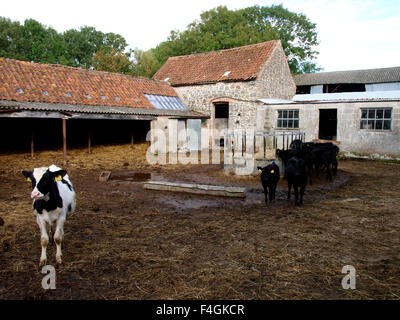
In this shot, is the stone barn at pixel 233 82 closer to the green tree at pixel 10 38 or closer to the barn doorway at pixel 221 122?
the barn doorway at pixel 221 122

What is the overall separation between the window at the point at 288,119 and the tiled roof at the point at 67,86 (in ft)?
27.1

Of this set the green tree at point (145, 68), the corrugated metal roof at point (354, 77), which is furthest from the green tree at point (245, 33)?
the corrugated metal roof at point (354, 77)

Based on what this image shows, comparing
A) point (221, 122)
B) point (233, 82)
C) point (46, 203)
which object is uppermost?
point (233, 82)

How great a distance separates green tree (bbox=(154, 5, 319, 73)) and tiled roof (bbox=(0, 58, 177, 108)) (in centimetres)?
1523

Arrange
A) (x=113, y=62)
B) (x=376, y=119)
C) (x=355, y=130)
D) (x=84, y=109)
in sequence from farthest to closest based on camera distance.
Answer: (x=113, y=62)
(x=355, y=130)
(x=376, y=119)
(x=84, y=109)

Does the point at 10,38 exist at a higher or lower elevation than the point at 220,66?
higher

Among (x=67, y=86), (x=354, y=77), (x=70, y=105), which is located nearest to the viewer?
(x=70, y=105)

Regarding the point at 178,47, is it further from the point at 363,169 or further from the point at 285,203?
the point at 285,203

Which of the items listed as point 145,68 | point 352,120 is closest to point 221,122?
point 352,120

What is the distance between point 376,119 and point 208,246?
46.0ft

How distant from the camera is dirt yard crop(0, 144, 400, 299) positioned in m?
3.45

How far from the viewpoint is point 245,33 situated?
31359 mm

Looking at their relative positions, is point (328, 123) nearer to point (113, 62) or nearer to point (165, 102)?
point (165, 102)

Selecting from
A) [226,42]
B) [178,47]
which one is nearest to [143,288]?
[226,42]
